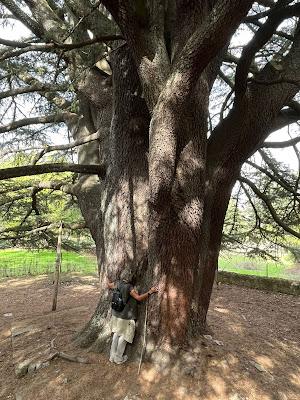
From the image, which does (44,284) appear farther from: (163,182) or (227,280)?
(163,182)

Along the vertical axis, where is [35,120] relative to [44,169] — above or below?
above

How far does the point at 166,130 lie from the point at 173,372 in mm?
2848

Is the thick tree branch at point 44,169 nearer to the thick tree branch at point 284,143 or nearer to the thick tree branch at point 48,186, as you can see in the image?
the thick tree branch at point 48,186

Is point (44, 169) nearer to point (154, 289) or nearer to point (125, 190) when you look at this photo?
point (125, 190)

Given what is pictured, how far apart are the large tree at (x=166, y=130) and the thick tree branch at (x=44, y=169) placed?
14 mm

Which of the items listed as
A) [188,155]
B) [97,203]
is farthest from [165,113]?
[97,203]

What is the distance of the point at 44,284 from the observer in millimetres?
13281

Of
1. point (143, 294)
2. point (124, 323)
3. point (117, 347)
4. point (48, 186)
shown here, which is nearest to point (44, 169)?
point (48, 186)

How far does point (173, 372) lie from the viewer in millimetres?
4137

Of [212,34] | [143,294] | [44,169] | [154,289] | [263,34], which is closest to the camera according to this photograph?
[212,34]

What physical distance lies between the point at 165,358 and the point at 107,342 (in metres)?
0.96

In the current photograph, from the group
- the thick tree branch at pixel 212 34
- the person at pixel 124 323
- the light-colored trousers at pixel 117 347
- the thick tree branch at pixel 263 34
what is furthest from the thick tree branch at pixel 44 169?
the thick tree branch at pixel 263 34

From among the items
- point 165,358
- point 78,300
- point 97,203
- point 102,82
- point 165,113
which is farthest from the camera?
point 78,300

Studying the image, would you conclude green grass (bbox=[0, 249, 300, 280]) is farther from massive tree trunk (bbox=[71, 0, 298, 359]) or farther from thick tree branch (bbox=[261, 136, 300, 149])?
thick tree branch (bbox=[261, 136, 300, 149])
